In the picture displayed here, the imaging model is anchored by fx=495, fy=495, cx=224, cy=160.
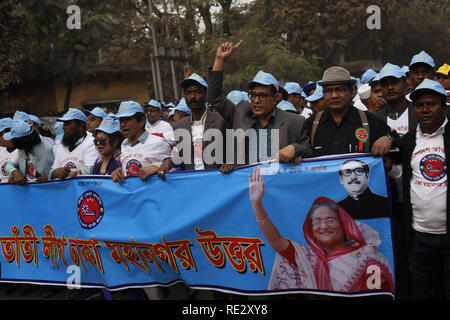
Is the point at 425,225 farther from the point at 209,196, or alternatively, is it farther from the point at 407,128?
the point at 209,196

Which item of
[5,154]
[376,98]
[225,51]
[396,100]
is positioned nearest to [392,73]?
[396,100]

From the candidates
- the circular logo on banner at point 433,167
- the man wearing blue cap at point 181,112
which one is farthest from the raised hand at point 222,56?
the man wearing blue cap at point 181,112

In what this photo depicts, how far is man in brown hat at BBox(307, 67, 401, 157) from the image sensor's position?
400 cm

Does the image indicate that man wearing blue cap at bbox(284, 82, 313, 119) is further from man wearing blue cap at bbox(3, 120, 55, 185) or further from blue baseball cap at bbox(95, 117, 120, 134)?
man wearing blue cap at bbox(3, 120, 55, 185)

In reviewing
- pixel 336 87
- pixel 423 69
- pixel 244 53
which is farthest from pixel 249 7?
pixel 336 87

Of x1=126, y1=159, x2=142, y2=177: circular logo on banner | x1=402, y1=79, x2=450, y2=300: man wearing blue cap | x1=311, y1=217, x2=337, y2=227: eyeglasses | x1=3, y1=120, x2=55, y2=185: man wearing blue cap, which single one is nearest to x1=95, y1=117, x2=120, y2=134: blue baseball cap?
x1=126, y1=159, x2=142, y2=177: circular logo on banner

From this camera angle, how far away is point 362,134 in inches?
157

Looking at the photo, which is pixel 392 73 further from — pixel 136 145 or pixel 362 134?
pixel 136 145

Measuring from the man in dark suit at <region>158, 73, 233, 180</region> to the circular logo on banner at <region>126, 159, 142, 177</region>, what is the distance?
0.32 meters

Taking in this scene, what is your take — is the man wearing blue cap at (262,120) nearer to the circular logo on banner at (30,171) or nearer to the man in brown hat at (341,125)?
the man in brown hat at (341,125)

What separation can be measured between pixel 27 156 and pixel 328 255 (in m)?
3.51

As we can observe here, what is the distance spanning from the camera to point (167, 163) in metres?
4.71

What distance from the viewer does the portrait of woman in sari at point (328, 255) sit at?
Answer: 3795 millimetres

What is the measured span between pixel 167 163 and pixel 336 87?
1.71 m
